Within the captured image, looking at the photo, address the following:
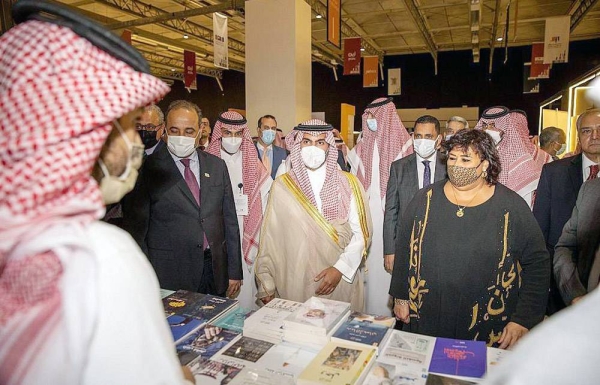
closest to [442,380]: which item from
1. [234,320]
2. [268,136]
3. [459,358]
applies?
[459,358]

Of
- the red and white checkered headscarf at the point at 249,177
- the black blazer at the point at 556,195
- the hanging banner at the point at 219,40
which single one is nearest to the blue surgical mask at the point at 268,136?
the red and white checkered headscarf at the point at 249,177

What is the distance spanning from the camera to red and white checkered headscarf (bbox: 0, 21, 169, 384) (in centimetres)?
72

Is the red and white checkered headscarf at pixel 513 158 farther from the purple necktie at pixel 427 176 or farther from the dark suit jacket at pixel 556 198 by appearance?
the purple necktie at pixel 427 176

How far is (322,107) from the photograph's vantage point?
1889 centimetres

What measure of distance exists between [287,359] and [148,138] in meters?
2.19

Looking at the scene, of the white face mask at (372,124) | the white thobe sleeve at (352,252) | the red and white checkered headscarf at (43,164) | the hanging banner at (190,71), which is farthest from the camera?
the hanging banner at (190,71)

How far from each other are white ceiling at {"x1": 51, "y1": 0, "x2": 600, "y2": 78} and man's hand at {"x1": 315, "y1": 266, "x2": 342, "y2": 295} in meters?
7.78

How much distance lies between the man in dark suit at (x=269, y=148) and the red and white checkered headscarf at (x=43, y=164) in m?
3.67

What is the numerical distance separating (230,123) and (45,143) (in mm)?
3245

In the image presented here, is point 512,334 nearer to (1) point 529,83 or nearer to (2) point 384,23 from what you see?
(2) point 384,23

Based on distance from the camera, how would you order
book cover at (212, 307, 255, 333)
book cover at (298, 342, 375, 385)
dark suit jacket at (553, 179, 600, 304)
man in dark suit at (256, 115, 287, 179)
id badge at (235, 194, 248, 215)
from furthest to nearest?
1. man in dark suit at (256, 115, 287, 179)
2. id badge at (235, 194, 248, 215)
3. dark suit jacket at (553, 179, 600, 304)
4. book cover at (212, 307, 255, 333)
5. book cover at (298, 342, 375, 385)

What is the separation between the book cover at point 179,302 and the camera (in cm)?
184

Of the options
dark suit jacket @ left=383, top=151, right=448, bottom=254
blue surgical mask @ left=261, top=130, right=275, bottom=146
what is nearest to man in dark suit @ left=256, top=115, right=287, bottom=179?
blue surgical mask @ left=261, top=130, right=275, bottom=146

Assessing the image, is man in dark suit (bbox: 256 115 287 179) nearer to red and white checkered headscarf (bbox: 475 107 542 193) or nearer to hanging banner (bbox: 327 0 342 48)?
hanging banner (bbox: 327 0 342 48)
